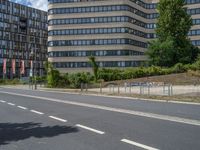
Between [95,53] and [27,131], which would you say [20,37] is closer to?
[95,53]

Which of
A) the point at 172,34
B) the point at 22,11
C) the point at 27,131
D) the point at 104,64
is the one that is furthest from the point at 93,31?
the point at 27,131

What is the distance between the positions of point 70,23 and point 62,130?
79.7 m

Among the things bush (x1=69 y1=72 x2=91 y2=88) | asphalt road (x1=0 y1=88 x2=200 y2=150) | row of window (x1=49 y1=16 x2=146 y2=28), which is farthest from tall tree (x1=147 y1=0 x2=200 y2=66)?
asphalt road (x1=0 y1=88 x2=200 y2=150)

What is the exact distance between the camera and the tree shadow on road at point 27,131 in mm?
9789

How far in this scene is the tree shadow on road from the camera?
9.79 m

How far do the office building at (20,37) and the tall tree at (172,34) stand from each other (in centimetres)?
5112

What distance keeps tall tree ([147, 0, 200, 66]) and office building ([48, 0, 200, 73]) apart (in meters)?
17.5

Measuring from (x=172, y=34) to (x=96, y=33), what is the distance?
24.3 meters

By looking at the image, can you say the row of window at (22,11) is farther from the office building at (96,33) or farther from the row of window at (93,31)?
the row of window at (93,31)

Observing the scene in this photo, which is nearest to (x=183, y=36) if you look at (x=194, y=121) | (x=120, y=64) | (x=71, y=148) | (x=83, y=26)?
(x=120, y=64)

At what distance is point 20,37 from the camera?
12069cm

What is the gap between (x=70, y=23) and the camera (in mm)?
88750

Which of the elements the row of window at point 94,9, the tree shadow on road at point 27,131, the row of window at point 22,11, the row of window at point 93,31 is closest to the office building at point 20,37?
the row of window at point 22,11

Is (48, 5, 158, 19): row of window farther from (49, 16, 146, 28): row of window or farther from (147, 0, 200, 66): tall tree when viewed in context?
(147, 0, 200, 66): tall tree
